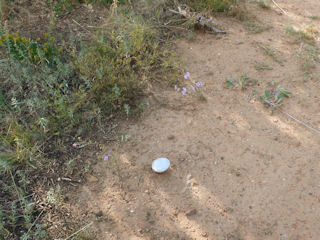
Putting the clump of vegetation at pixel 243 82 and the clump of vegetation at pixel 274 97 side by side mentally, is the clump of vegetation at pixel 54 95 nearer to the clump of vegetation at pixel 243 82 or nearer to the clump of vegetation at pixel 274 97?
the clump of vegetation at pixel 243 82

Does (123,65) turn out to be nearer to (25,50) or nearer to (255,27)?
(25,50)

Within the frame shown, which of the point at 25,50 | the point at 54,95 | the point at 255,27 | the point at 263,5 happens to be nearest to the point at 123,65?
the point at 54,95

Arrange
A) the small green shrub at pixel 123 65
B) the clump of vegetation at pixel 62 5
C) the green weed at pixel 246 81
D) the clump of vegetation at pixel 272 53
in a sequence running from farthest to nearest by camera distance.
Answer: the clump of vegetation at pixel 62 5 < the clump of vegetation at pixel 272 53 < the green weed at pixel 246 81 < the small green shrub at pixel 123 65

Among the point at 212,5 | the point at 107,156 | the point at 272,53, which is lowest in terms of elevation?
the point at 107,156

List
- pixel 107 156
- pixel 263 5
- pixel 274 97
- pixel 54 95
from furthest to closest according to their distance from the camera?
pixel 263 5 < pixel 274 97 < pixel 54 95 < pixel 107 156

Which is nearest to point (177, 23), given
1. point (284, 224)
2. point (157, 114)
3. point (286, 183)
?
point (157, 114)

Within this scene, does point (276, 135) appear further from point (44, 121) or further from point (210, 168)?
point (44, 121)

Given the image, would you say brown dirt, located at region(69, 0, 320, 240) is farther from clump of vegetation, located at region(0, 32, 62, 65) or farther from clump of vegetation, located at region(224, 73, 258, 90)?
clump of vegetation, located at region(0, 32, 62, 65)

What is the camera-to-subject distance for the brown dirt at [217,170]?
7.13 feet

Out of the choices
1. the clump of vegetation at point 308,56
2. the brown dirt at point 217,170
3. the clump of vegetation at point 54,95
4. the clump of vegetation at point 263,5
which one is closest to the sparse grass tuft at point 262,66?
the brown dirt at point 217,170

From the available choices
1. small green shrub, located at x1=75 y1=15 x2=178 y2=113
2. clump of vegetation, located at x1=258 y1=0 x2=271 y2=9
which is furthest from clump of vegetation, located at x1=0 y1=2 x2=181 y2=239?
clump of vegetation, located at x1=258 y1=0 x2=271 y2=9

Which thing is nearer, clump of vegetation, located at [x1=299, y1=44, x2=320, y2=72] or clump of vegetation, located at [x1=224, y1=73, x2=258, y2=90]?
→ clump of vegetation, located at [x1=224, y1=73, x2=258, y2=90]

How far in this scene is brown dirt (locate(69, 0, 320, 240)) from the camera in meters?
2.17

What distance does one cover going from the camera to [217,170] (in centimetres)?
250
